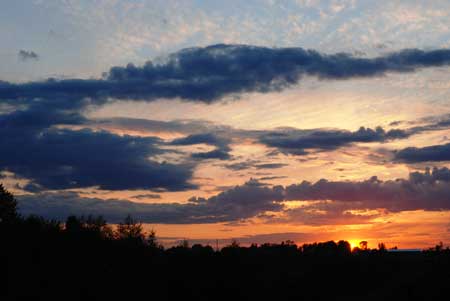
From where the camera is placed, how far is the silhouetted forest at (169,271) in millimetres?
79812

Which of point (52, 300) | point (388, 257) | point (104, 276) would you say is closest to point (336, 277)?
point (388, 257)

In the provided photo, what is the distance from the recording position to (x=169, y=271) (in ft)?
342

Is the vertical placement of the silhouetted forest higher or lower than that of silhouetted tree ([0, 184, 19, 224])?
lower

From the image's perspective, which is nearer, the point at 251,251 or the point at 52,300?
the point at 52,300

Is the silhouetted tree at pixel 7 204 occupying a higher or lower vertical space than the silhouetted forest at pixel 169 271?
higher

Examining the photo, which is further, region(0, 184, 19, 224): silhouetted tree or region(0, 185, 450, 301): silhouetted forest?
region(0, 184, 19, 224): silhouetted tree

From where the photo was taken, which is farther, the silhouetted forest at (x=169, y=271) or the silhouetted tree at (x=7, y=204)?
the silhouetted tree at (x=7, y=204)

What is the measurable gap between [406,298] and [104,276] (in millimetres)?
47345

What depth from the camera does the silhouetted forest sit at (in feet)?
262

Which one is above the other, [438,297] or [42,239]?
[42,239]

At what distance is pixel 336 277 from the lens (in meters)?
141

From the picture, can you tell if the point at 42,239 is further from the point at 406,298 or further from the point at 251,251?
the point at 251,251

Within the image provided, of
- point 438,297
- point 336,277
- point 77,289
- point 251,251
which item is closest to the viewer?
point 77,289

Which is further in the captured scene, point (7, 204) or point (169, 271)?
point (7, 204)
